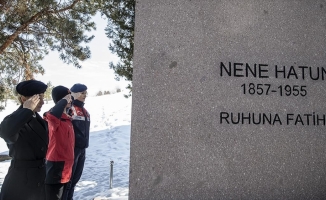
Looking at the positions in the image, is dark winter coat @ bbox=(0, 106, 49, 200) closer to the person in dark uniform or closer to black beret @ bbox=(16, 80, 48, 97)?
the person in dark uniform

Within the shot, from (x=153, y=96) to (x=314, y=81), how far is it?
1366mm

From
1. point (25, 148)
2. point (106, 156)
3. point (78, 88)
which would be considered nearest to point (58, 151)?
point (25, 148)

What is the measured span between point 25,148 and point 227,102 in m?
1.60

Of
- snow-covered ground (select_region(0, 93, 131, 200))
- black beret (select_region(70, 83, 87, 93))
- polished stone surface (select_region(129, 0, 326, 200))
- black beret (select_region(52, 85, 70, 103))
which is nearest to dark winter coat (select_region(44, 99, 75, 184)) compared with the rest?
black beret (select_region(52, 85, 70, 103))

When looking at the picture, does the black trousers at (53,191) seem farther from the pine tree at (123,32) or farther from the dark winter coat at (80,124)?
the pine tree at (123,32)

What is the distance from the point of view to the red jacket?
2.99 m

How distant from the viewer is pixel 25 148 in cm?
224

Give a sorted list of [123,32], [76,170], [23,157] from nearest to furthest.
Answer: [23,157] < [76,170] < [123,32]

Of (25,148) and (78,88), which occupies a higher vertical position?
(78,88)

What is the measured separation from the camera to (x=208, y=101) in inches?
90.1

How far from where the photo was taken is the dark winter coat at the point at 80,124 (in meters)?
3.96

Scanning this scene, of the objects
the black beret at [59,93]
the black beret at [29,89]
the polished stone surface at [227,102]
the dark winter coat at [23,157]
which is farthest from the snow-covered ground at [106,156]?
the polished stone surface at [227,102]

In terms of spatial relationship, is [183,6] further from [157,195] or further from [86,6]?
[86,6]

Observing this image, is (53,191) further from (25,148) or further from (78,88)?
(78,88)
